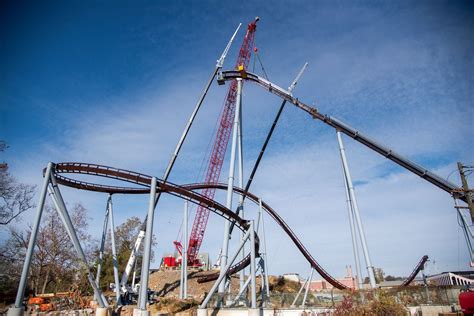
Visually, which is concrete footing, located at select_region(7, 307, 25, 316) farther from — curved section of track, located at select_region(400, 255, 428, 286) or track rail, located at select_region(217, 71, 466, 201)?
curved section of track, located at select_region(400, 255, 428, 286)

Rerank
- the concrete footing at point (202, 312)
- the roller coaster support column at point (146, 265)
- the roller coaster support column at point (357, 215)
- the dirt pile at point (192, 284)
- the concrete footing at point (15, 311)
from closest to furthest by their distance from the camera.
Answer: the concrete footing at point (15, 311)
the roller coaster support column at point (146, 265)
the concrete footing at point (202, 312)
the roller coaster support column at point (357, 215)
the dirt pile at point (192, 284)

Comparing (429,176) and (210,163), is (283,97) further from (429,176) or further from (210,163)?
(210,163)

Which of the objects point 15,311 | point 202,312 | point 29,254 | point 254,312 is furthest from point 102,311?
point 254,312

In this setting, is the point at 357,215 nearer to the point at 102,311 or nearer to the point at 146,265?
the point at 146,265

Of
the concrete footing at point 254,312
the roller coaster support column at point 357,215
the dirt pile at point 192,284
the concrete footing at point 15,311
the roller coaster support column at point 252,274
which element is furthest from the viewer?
the dirt pile at point 192,284

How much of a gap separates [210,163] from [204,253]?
1665 centimetres

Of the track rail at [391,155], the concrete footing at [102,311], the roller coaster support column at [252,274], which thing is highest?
the track rail at [391,155]

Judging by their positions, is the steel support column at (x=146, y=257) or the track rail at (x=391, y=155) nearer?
the steel support column at (x=146, y=257)

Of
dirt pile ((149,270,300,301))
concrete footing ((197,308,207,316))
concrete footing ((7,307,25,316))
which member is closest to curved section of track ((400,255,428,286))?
dirt pile ((149,270,300,301))

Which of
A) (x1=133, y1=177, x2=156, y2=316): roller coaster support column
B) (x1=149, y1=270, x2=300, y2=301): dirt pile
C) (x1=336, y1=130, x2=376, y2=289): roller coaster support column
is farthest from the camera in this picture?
(x1=149, y1=270, x2=300, y2=301): dirt pile

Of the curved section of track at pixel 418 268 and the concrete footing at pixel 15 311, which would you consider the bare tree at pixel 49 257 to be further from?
the curved section of track at pixel 418 268

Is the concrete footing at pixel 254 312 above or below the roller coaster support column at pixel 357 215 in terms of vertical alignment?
below

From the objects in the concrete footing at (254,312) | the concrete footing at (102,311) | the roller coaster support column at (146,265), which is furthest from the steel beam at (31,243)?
the concrete footing at (254,312)

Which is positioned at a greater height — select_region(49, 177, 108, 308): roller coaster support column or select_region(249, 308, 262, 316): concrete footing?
select_region(49, 177, 108, 308): roller coaster support column
